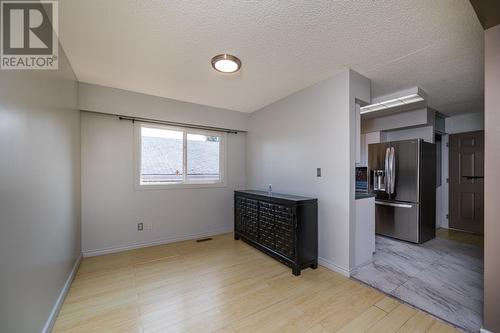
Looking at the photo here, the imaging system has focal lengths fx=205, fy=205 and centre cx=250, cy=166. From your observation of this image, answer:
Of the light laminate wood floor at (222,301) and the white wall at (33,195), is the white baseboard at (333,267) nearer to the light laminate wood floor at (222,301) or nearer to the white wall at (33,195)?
the light laminate wood floor at (222,301)

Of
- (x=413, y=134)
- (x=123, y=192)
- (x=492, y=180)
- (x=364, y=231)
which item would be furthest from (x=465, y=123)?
(x=123, y=192)

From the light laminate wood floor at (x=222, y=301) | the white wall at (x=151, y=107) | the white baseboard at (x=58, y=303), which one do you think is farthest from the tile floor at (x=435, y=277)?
the white wall at (x=151, y=107)

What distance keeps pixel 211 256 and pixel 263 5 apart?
9.89ft

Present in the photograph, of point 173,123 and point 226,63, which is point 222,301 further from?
point 173,123

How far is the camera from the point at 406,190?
143 inches

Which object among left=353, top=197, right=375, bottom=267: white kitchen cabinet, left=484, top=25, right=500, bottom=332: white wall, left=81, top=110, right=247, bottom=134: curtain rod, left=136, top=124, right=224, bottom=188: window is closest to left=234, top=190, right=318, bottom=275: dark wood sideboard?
left=353, top=197, right=375, bottom=267: white kitchen cabinet

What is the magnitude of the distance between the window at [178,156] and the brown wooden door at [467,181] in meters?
4.97

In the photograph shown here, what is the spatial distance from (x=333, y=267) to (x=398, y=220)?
195 cm

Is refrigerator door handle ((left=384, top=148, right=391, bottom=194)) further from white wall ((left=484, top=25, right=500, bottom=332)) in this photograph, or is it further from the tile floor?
white wall ((left=484, top=25, right=500, bottom=332))

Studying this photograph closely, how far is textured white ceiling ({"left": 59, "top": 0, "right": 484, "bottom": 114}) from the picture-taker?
158 cm

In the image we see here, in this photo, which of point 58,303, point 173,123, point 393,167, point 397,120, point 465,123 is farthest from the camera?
point 465,123

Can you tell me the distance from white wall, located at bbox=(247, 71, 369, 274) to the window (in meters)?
1.19

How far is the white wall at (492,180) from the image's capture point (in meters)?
1.49

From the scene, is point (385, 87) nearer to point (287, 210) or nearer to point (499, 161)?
point (499, 161)
